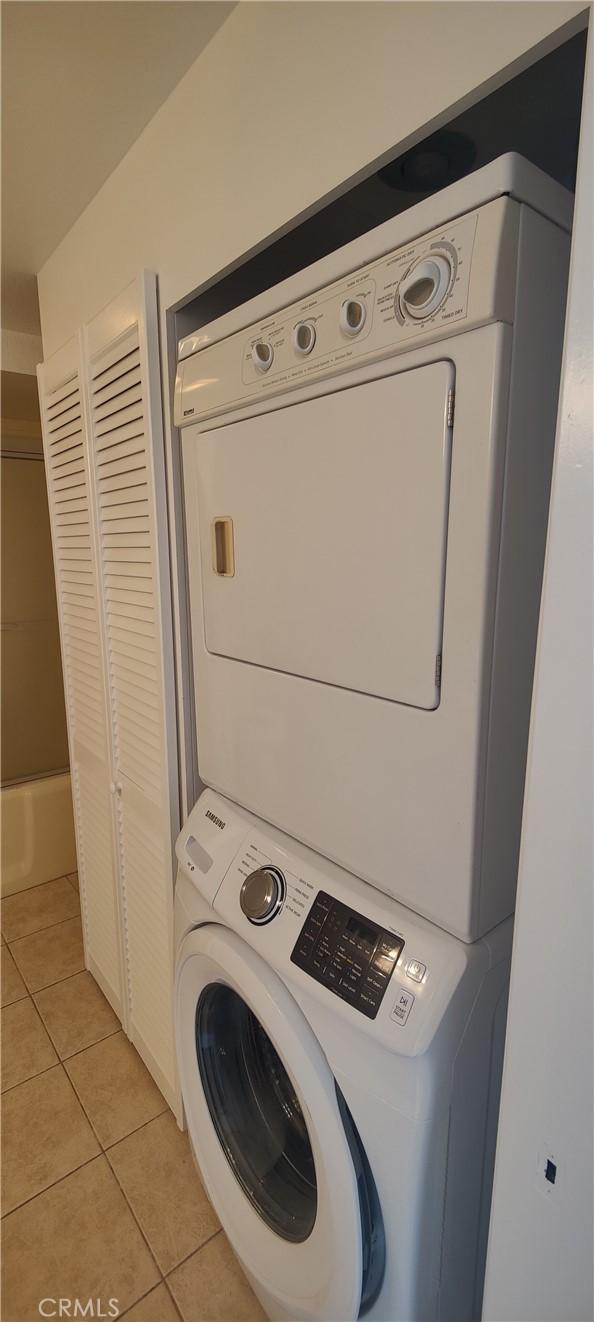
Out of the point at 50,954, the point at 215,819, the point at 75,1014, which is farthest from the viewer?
the point at 50,954

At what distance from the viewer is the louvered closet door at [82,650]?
1.57 meters

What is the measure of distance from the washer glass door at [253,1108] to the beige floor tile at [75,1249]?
1.40 feet

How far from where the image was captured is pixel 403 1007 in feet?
2.51

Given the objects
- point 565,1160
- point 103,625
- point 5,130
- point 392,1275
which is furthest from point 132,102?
point 392,1275

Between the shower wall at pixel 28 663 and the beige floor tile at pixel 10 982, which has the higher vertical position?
→ the shower wall at pixel 28 663

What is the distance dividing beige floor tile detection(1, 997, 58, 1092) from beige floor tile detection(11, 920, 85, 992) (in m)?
0.11

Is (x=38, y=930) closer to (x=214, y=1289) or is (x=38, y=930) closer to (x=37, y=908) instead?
(x=37, y=908)

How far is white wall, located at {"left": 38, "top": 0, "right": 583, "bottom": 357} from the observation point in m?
0.62

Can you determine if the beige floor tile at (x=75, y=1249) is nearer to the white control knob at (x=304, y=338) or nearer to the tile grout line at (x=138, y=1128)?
the tile grout line at (x=138, y=1128)

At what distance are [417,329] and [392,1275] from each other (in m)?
1.27

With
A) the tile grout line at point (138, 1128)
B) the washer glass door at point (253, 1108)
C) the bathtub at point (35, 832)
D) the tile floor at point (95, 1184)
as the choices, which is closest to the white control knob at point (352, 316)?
the washer glass door at point (253, 1108)

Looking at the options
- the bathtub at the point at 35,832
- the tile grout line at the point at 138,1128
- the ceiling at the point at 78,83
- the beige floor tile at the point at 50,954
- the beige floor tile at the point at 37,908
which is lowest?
the beige floor tile at the point at 37,908

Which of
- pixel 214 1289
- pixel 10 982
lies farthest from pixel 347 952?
pixel 10 982

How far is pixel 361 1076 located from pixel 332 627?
642 mm
